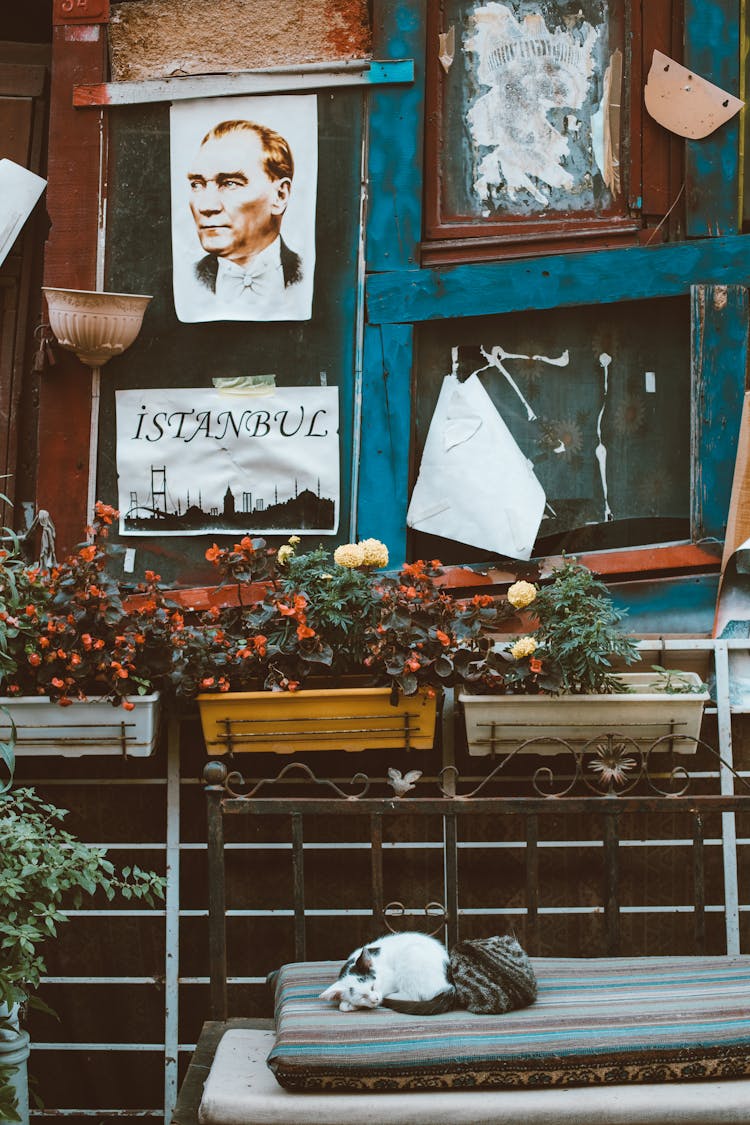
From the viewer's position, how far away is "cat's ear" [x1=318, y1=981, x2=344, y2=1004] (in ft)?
9.15

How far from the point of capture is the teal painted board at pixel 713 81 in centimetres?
392

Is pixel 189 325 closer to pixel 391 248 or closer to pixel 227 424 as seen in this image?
pixel 227 424

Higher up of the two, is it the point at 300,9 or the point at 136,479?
the point at 300,9

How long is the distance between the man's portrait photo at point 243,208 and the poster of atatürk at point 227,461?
317 millimetres

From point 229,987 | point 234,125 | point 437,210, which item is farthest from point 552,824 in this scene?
point 234,125

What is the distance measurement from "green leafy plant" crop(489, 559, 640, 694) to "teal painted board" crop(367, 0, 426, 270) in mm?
1341

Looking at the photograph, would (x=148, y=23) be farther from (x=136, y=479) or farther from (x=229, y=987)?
(x=229, y=987)

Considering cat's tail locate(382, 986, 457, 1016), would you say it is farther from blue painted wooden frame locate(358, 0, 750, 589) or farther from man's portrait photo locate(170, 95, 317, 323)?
man's portrait photo locate(170, 95, 317, 323)

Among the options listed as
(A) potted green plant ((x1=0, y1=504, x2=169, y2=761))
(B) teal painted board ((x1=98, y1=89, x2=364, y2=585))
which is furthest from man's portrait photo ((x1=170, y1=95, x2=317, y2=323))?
(A) potted green plant ((x1=0, y1=504, x2=169, y2=761))

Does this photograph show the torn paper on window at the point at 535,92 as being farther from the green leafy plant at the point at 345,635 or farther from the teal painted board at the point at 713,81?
the green leafy plant at the point at 345,635

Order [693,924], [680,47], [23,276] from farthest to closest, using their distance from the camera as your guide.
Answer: [23,276] → [680,47] → [693,924]

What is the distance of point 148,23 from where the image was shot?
4.05 m

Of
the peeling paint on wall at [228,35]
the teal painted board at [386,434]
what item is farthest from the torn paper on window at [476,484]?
the peeling paint on wall at [228,35]

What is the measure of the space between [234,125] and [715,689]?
8.40 feet
